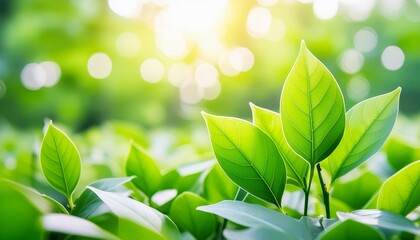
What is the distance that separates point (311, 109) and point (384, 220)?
0.15 meters

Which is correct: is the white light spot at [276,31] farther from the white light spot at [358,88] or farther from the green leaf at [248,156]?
the green leaf at [248,156]

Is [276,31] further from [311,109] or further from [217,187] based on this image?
[311,109]

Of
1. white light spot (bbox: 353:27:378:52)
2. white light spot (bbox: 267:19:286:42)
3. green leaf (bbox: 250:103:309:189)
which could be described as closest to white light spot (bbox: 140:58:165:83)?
white light spot (bbox: 267:19:286:42)

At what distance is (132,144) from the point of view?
73 centimetres

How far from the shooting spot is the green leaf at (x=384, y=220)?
0.45m

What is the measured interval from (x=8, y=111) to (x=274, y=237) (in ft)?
25.9

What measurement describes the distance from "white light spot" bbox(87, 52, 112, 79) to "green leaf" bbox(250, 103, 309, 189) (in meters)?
5.53

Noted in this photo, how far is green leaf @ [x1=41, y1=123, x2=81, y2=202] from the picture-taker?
563mm

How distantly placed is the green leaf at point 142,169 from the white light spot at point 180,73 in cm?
578

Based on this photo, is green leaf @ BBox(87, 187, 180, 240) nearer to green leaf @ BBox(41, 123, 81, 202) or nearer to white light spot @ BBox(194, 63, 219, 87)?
green leaf @ BBox(41, 123, 81, 202)

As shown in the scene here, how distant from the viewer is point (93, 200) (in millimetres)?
556

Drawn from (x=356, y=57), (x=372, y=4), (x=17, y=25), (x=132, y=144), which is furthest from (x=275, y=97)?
(x=132, y=144)

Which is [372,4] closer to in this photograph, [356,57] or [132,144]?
[356,57]

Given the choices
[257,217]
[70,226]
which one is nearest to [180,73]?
[257,217]
